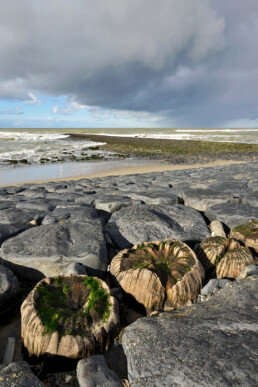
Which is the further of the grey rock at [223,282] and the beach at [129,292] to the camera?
the grey rock at [223,282]

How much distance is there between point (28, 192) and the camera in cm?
690

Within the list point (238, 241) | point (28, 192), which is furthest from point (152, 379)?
point (28, 192)

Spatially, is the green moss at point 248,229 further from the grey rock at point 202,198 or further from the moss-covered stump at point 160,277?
the grey rock at point 202,198

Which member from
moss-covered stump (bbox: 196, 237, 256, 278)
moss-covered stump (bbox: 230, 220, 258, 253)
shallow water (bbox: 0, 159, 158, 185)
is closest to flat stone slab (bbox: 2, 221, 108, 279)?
moss-covered stump (bbox: 196, 237, 256, 278)

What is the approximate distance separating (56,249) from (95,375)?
65.2 inches

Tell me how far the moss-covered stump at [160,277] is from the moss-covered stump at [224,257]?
356 millimetres

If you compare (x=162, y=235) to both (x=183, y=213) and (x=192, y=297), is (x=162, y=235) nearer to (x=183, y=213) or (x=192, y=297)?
(x=183, y=213)

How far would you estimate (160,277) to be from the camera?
2666 mm

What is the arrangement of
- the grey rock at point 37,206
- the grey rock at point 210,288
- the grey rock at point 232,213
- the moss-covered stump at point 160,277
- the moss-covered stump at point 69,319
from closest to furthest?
1. the moss-covered stump at point 69,319
2. the moss-covered stump at point 160,277
3. the grey rock at point 210,288
4. the grey rock at point 232,213
5. the grey rock at point 37,206

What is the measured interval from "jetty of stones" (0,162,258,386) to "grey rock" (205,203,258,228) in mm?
18

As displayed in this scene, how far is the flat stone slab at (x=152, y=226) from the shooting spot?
3.69 metres

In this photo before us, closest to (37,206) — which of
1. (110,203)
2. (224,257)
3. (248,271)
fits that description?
(110,203)

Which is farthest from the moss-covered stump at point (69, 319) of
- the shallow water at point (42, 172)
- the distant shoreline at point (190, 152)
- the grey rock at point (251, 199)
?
the distant shoreline at point (190, 152)

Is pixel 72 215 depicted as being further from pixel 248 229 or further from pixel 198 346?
pixel 198 346
